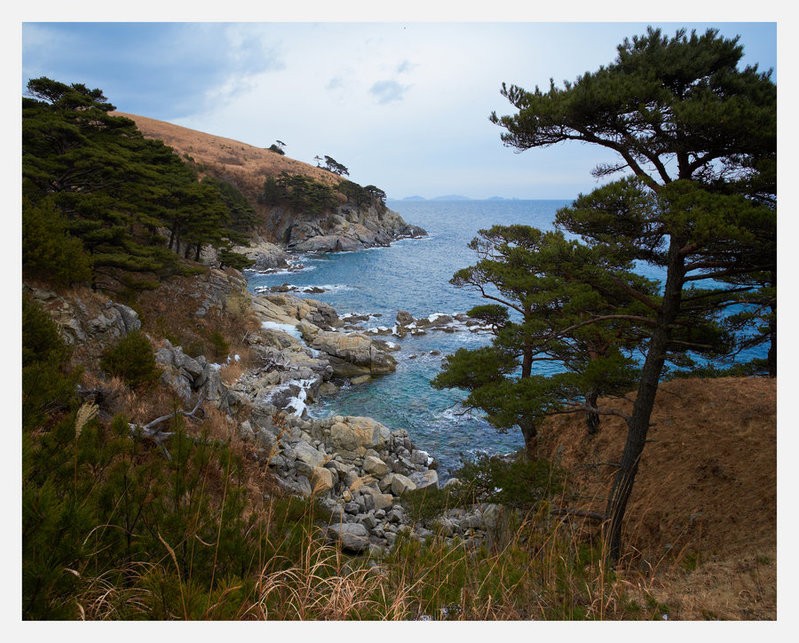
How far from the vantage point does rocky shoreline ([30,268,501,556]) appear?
8.70 m

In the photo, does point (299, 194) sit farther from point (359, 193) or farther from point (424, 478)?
point (424, 478)

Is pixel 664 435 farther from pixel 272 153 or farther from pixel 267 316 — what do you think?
pixel 272 153

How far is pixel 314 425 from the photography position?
1372cm

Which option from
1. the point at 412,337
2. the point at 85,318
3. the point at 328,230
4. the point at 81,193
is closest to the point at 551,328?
the point at 85,318

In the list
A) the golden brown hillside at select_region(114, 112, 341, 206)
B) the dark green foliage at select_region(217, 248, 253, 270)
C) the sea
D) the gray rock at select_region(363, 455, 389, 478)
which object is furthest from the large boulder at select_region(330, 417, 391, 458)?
the golden brown hillside at select_region(114, 112, 341, 206)

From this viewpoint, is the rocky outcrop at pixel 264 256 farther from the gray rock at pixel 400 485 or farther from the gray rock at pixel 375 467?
the gray rock at pixel 400 485

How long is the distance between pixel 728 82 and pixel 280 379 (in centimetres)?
1586

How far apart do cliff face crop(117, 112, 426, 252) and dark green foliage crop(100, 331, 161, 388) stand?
134ft

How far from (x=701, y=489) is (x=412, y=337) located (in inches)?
755

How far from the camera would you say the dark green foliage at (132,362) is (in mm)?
8391

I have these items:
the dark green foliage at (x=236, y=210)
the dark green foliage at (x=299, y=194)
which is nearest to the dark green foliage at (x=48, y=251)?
the dark green foliage at (x=236, y=210)

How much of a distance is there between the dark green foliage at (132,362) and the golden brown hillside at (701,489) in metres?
7.66

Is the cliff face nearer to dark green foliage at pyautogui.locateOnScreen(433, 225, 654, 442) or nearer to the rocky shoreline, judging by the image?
the rocky shoreline

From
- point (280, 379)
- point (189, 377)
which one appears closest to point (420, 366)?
point (280, 379)
